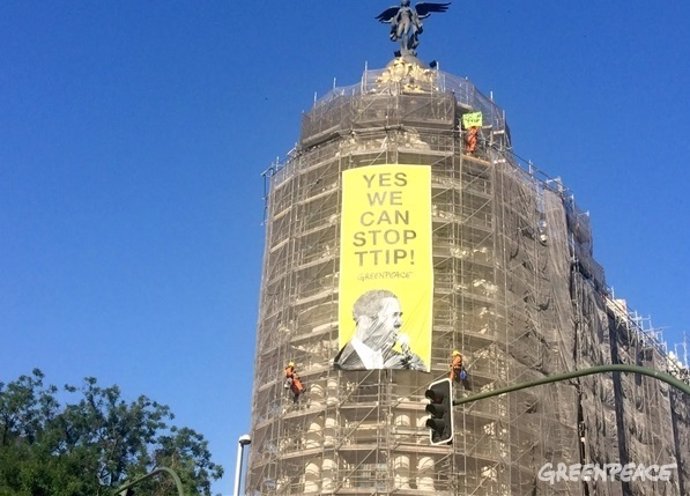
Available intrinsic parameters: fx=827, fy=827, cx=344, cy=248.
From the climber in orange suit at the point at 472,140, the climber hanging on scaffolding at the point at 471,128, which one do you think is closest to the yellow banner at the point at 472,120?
the climber hanging on scaffolding at the point at 471,128

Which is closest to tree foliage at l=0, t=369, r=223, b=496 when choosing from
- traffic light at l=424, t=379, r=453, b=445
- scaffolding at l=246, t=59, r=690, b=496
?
scaffolding at l=246, t=59, r=690, b=496

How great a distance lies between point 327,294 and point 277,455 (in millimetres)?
5943

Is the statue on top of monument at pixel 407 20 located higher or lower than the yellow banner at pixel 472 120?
higher

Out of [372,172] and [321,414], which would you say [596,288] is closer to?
[372,172]

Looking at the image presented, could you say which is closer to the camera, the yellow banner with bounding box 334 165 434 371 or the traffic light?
the traffic light

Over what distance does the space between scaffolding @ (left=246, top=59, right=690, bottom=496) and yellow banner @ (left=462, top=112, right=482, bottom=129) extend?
0.58 m

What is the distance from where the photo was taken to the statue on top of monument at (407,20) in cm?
4059

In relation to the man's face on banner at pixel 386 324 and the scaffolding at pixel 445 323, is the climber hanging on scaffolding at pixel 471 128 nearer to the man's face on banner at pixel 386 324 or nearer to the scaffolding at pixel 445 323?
the scaffolding at pixel 445 323

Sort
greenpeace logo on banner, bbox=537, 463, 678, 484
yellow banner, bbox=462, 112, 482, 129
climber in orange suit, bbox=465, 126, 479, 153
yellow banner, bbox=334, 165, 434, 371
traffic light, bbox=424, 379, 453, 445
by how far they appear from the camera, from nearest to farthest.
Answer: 1. traffic light, bbox=424, 379, 453, 445
2. yellow banner, bbox=334, 165, 434, 371
3. greenpeace logo on banner, bbox=537, 463, 678, 484
4. climber in orange suit, bbox=465, 126, 479, 153
5. yellow banner, bbox=462, 112, 482, 129

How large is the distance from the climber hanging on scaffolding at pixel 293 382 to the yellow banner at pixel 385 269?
1.74m

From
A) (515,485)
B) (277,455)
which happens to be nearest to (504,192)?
(515,485)

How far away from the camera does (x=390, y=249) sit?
29.4 m

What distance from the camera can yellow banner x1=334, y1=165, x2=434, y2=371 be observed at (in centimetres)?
Answer: 2805

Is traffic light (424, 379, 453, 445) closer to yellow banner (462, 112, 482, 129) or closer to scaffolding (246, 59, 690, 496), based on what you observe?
scaffolding (246, 59, 690, 496)
